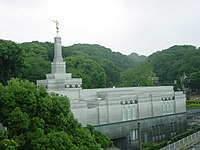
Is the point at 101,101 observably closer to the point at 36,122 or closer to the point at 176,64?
the point at 36,122

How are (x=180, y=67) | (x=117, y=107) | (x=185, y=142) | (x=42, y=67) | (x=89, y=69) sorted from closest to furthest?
(x=117, y=107)
(x=185, y=142)
(x=42, y=67)
(x=89, y=69)
(x=180, y=67)

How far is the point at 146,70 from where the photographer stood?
72312 mm

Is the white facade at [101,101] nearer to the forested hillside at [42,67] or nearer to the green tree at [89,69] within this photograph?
the forested hillside at [42,67]

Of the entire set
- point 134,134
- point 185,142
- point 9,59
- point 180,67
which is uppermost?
point 180,67

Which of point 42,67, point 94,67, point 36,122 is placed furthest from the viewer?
point 94,67

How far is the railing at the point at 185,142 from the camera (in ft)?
104

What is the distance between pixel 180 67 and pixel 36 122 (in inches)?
2939

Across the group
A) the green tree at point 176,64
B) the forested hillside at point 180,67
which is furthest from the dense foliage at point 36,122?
the green tree at point 176,64

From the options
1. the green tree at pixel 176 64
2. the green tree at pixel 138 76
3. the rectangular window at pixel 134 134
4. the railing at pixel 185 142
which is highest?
the green tree at pixel 176 64

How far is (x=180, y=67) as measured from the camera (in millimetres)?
88062

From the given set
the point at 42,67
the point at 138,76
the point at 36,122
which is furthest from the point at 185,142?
the point at 138,76

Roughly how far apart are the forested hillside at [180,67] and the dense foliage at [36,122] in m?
58.2

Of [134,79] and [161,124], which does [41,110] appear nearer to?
[161,124]

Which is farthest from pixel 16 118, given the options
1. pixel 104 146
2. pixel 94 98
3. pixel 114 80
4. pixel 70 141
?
pixel 114 80
